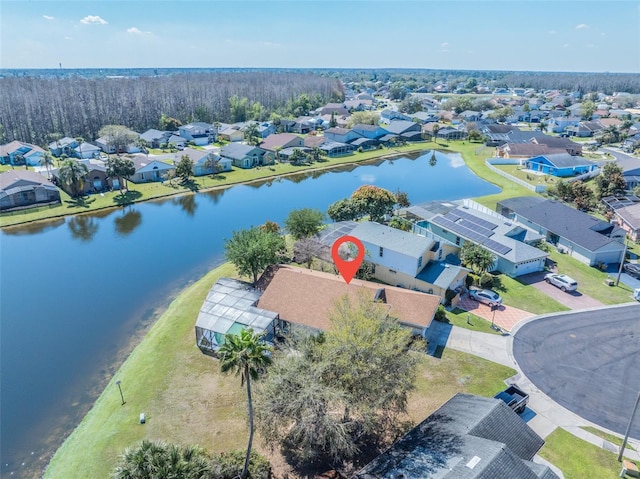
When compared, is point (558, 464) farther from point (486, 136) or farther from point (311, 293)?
point (486, 136)

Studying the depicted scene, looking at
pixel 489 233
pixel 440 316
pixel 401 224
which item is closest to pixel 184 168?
pixel 401 224

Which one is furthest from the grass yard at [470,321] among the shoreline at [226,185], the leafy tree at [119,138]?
the leafy tree at [119,138]

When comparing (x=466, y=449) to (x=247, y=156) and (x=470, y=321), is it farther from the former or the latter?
(x=247, y=156)

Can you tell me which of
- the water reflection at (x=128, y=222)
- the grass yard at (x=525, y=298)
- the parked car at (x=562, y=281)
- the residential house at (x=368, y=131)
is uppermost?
the residential house at (x=368, y=131)

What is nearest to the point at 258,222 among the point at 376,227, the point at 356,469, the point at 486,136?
the point at 376,227

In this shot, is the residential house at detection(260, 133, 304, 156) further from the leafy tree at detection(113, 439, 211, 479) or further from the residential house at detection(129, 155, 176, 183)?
the leafy tree at detection(113, 439, 211, 479)

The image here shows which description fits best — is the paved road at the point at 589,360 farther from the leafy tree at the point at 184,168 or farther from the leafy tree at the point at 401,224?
the leafy tree at the point at 184,168
